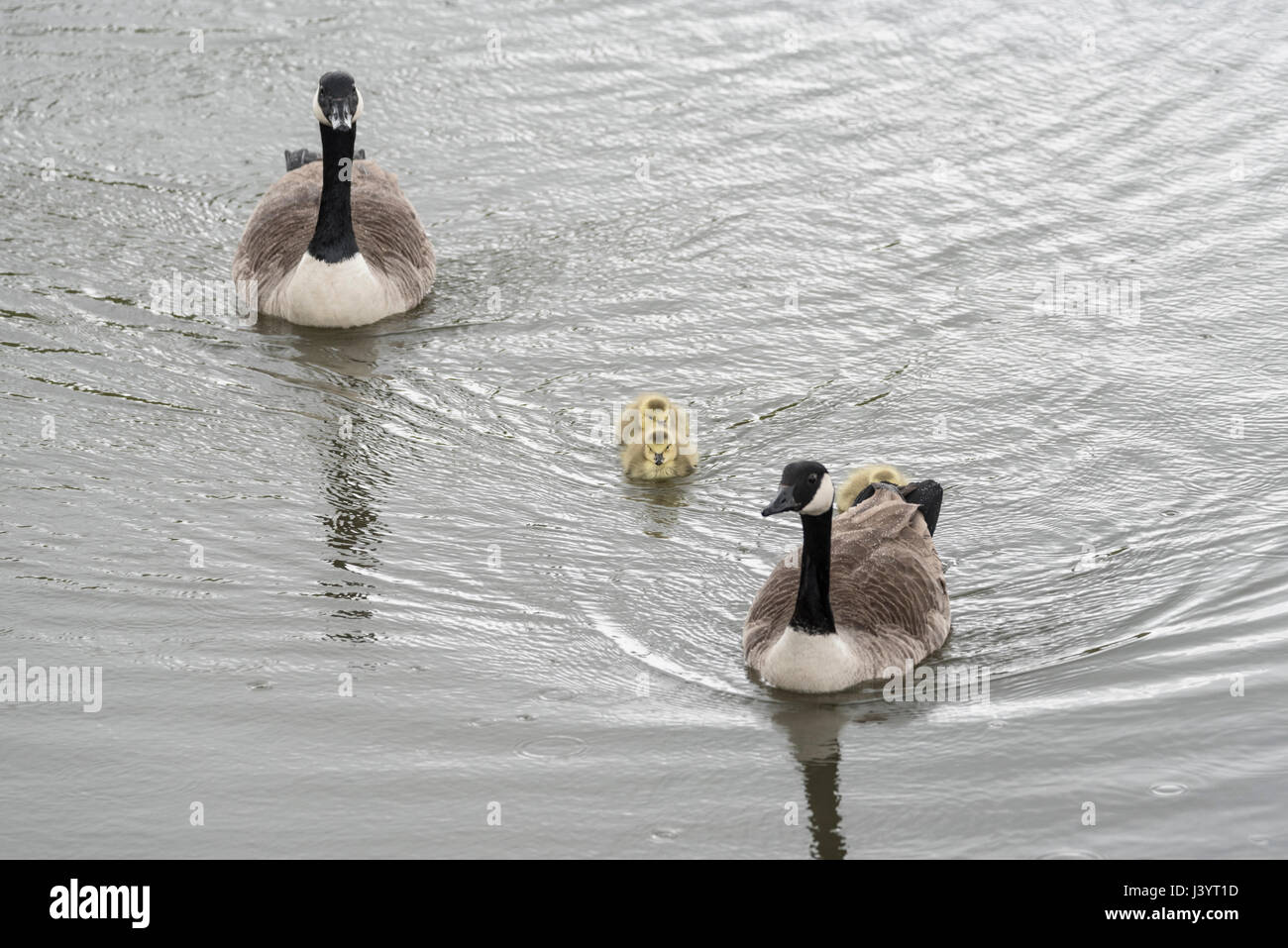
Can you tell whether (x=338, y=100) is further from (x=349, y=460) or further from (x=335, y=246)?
(x=349, y=460)

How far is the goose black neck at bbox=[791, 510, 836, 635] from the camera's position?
26.7ft

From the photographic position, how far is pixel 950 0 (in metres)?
18.7

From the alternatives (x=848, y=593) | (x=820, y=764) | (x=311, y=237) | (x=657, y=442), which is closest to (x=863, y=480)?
(x=657, y=442)

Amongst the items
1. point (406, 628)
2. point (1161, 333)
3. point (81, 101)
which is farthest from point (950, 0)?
point (406, 628)

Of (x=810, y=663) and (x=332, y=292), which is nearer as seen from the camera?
(x=810, y=663)

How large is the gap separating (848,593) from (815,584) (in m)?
0.57

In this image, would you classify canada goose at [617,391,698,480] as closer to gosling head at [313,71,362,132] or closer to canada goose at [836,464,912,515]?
canada goose at [836,464,912,515]

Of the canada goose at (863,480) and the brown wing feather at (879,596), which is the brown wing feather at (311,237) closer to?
the canada goose at (863,480)

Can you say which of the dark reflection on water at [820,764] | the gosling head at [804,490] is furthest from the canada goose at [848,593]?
the dark reflection on water at [820,764]

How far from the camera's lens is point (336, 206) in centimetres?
1262

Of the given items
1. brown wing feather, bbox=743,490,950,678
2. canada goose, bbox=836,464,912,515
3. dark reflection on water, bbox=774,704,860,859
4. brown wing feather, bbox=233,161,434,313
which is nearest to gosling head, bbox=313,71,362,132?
brown wing feather, bbox=233,161,434,313

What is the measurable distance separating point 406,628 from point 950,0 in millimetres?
12432

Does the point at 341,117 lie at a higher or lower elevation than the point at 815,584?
higher

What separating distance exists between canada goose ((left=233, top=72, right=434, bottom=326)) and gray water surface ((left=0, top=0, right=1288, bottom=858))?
28cm
